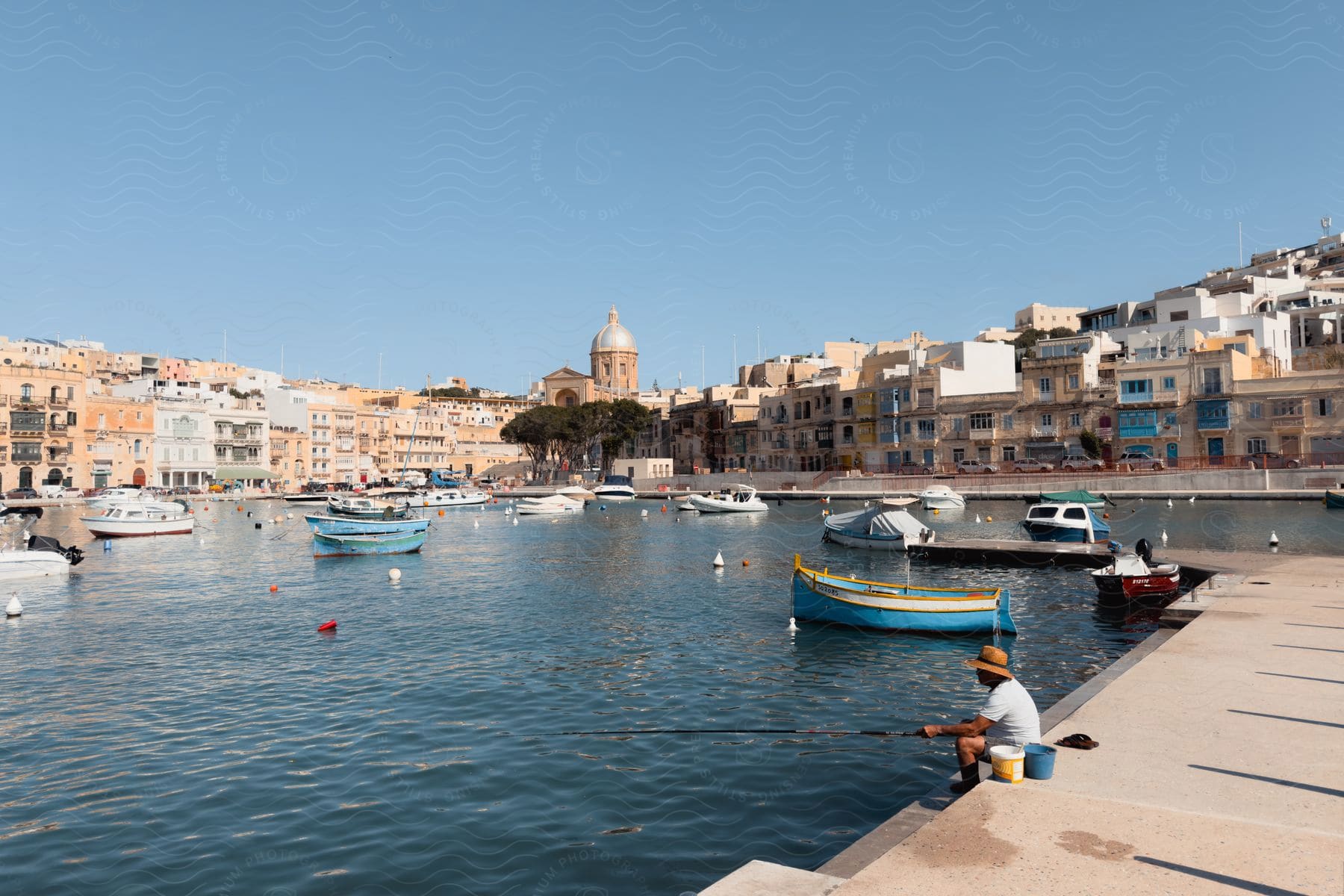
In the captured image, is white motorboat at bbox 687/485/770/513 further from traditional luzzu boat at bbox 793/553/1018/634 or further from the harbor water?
traditional luzzu boat at bbox 793/553/1018/634

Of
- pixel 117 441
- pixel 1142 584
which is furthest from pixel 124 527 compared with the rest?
pixel 1142 584

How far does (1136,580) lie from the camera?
24.9m

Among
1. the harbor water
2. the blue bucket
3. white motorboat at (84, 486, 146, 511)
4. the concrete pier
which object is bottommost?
the harbor water

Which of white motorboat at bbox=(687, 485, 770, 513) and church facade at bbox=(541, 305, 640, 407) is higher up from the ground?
church facade at bbox=(541, 305, 640, 407)

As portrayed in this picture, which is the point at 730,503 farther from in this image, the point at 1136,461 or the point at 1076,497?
the point at 1136,461

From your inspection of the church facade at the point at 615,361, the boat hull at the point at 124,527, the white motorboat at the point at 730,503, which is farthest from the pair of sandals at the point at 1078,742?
the church facade at the point at 615,361

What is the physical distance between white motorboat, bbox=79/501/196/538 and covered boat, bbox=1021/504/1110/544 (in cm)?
5245

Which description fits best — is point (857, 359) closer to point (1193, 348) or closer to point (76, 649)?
point (1193, 348)

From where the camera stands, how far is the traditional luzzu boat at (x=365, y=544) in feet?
149

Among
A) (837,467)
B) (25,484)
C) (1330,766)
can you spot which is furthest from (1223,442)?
(25,484)

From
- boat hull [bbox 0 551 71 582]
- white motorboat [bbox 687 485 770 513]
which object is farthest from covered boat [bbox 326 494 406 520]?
white motorboat [bbox 687 485 770 513]

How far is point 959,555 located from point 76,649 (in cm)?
3071

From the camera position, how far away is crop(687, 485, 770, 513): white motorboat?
73.9 meters

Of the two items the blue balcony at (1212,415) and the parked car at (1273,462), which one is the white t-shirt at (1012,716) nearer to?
the parked car at (1273,462)
